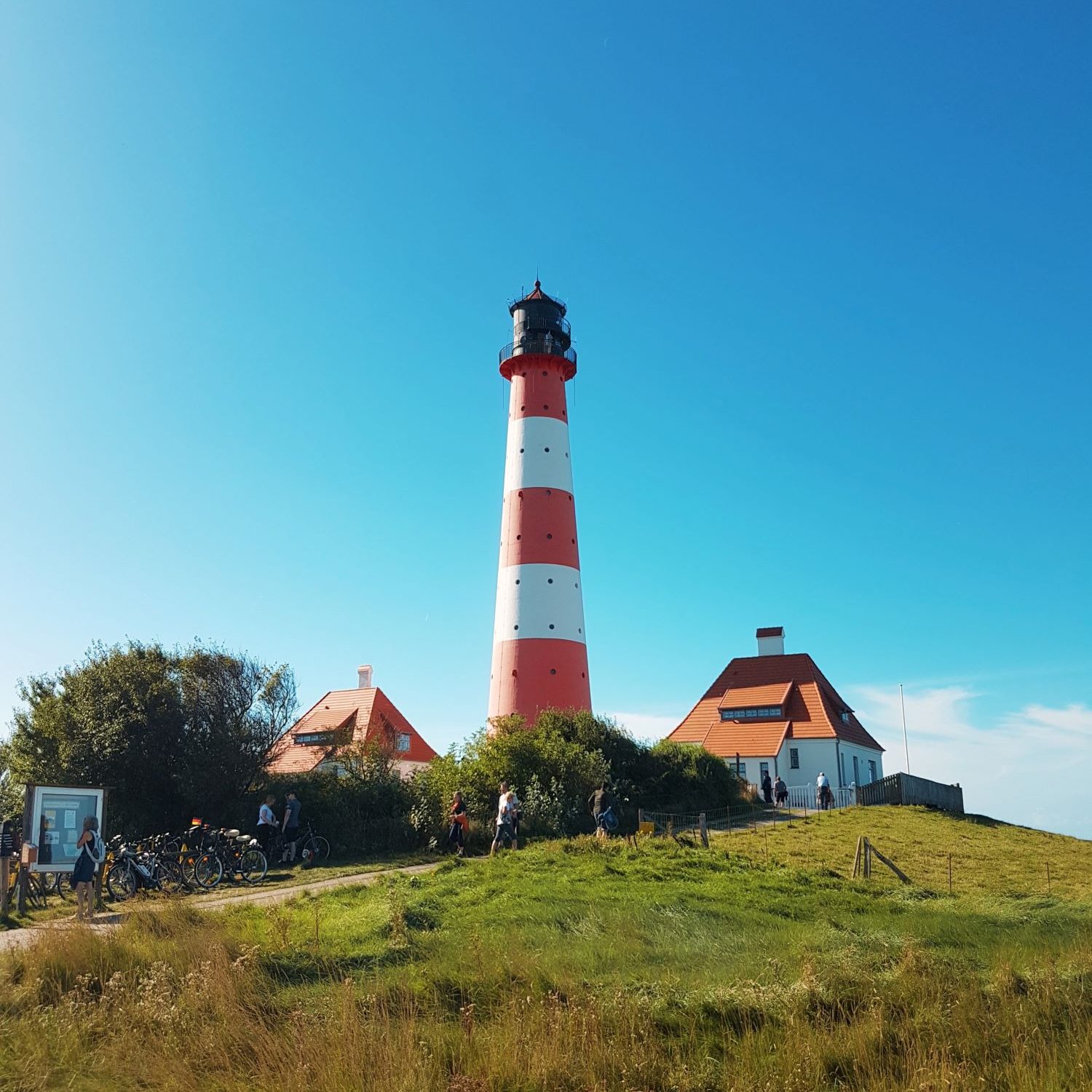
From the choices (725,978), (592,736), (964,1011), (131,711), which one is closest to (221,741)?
(131,711)

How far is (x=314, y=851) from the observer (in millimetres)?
22812

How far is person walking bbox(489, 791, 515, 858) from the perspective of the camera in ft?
72.6

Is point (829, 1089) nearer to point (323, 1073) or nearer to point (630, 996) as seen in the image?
Answer: point (630, 996)

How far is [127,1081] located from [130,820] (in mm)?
20162

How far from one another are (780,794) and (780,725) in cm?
594

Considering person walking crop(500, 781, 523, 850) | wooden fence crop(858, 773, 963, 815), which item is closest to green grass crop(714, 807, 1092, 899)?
wooden fence crop(858, 773, 963, 815)

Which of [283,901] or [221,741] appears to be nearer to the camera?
[283,901]

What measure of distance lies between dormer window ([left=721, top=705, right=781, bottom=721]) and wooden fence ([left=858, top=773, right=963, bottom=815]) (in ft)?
23.7

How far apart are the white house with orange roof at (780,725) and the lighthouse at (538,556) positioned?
33.8 feet

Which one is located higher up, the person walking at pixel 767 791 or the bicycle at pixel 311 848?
the person walking at pixel 767 791

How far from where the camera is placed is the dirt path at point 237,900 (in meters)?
11.5

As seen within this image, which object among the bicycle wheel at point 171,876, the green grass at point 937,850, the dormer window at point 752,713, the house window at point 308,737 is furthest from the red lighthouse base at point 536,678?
the bicycle wheel at point 171,876

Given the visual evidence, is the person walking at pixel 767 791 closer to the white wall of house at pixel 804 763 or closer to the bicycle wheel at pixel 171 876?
the white wall of house at pixel 804 763

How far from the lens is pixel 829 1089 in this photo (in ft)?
25.0
